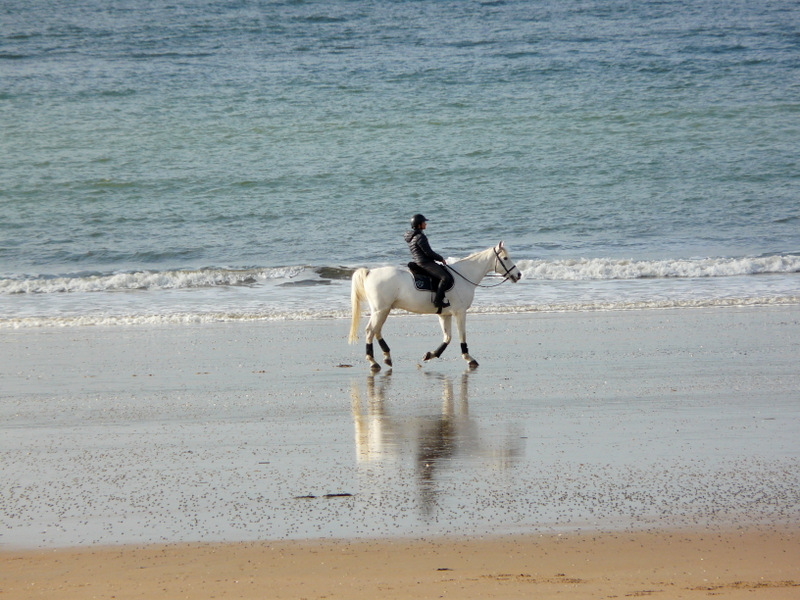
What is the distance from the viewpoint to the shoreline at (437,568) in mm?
3881

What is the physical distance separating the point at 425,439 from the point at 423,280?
12.9ft

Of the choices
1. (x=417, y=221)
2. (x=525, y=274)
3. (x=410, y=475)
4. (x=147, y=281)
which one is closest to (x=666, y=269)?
(x=525, y=274)

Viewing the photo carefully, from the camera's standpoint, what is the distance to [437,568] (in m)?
4.11

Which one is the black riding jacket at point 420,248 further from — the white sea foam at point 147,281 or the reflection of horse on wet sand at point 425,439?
the white sea foam at point 147,281

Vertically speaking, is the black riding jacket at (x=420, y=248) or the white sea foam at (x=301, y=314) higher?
the black riding jacket at (x=420, y=248)

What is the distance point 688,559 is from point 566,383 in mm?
4241

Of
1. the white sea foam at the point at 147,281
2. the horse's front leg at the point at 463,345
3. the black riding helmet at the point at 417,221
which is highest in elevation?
the black riding helmet at the point at 417,221

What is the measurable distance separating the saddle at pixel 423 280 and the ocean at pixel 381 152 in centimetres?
399

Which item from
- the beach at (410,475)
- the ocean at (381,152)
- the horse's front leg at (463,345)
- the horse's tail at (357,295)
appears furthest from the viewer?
the ocean at (381,152)

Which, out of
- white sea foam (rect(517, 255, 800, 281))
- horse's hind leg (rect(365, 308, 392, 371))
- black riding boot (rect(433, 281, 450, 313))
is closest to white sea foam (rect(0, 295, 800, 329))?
white sea foam (rect(517, 255, 800, 281))

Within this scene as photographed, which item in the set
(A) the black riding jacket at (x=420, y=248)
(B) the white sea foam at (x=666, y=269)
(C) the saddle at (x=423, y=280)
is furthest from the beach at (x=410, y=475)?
(B) the white sea foam at (x=666, y=269)

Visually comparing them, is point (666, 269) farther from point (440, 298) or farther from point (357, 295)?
point (357, 295)

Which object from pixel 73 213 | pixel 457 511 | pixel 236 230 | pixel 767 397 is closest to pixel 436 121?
pixel 236 230

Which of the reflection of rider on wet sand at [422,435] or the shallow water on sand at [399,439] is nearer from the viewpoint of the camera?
the shallow water on sand at [399,439]
